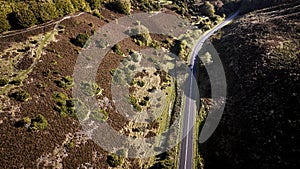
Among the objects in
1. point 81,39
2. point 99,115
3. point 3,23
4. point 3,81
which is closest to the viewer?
point 3,81

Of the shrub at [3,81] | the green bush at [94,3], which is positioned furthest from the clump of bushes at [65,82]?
the green bush at [94,3]

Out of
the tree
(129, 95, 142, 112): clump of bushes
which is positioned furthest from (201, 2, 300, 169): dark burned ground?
the tree

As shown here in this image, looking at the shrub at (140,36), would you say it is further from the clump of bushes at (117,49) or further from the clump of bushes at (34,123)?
the clump of bushes at (34,123)

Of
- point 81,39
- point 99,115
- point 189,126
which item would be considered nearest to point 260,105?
point 189,126

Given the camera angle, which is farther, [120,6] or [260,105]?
[120,6]

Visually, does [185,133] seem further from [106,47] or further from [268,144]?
[106,47]

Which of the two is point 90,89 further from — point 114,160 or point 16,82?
point 114,160

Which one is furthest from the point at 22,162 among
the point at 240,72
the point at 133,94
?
the point at 240,72
